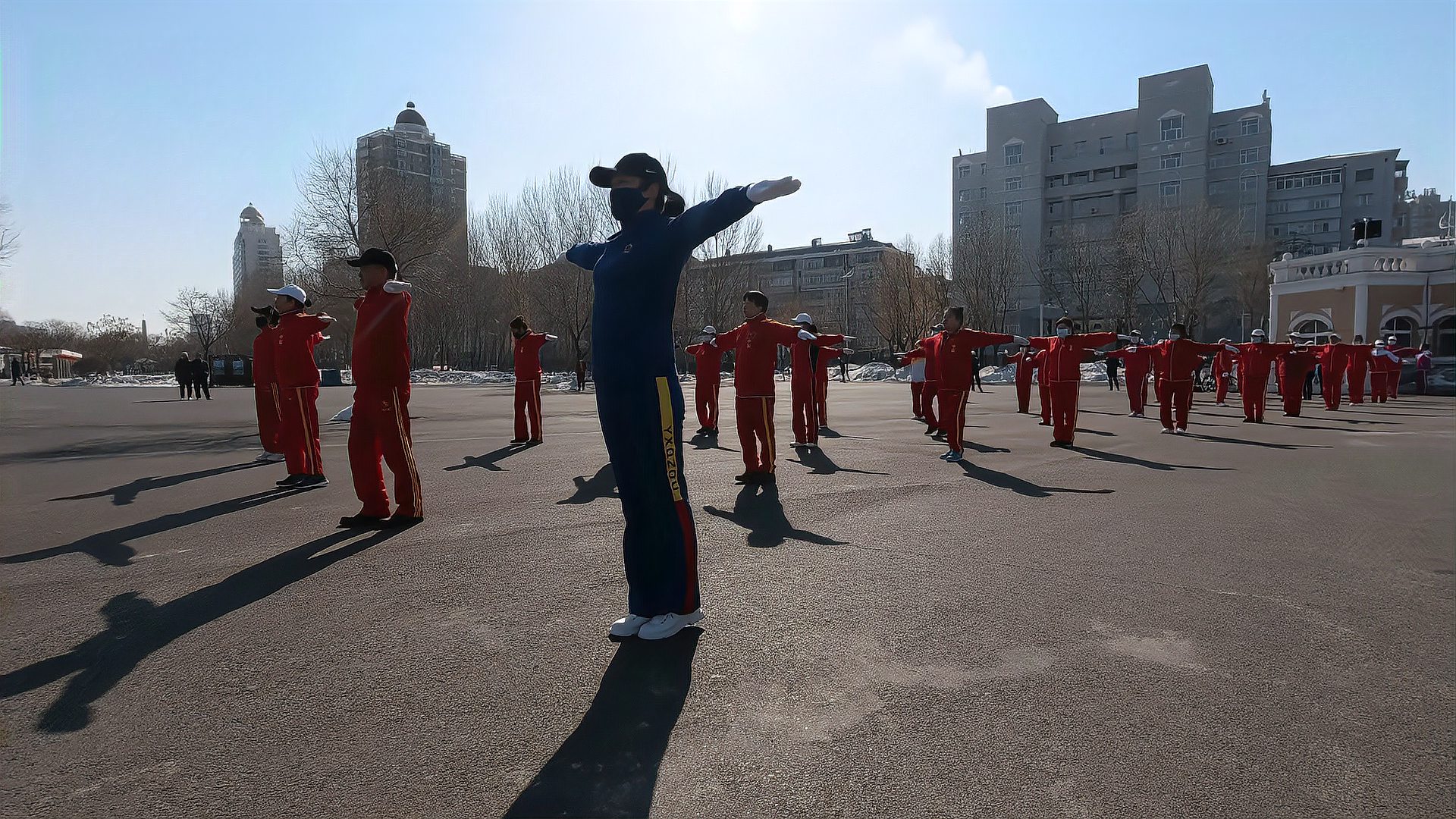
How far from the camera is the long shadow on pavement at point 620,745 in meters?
2.38

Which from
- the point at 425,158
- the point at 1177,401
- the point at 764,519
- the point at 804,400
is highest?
the point at 425,158

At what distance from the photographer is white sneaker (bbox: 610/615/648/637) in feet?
12.6

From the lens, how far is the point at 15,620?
13.6 feet

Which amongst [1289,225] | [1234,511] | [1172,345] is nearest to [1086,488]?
[1234,511]

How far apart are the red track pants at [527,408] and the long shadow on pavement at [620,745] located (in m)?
10.1

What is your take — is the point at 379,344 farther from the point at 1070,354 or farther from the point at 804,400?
the point at 1070,354

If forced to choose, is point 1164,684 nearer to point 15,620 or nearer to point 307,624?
point 307,624

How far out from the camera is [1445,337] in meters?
34.3

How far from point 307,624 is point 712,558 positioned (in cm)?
249

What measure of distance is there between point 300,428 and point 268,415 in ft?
7.77

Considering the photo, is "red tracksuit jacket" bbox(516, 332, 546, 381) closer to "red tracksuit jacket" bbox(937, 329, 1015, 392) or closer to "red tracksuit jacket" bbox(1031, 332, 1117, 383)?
"red tracksuit jacket" bbox(937, 329, 1015, 392)

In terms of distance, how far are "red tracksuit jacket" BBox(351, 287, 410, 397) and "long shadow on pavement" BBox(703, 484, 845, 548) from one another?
9.56 ft

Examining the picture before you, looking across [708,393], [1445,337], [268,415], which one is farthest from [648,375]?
[1445,337]

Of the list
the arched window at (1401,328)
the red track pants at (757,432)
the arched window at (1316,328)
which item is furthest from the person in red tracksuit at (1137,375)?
the arched window at (1316,328)
